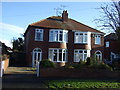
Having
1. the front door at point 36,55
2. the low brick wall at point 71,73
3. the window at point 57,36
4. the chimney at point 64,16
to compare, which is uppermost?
the chimney at point 64,16

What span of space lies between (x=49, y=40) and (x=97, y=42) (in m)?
9.18

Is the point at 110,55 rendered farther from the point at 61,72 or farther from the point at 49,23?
the point at 61,72

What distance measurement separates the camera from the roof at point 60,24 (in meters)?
28.5

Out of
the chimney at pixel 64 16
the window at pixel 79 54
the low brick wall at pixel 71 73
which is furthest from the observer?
the chimney at pixel 64 16

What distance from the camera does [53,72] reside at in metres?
16.3

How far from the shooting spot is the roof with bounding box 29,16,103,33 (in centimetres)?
2845

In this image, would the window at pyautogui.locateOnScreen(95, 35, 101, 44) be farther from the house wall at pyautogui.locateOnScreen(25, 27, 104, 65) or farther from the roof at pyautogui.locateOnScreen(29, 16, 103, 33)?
the house wall at pyautogui.locateOnScreen(25, 27, 104, 65)

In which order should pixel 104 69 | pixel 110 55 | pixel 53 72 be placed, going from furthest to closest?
pixel 110 55
pixel 104 69
pixel 53 72

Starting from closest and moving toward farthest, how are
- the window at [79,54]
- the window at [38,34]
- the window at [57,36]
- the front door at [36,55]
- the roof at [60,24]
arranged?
the front door at [36,55] < the window at [38,34] < the window at [57,36] < the roof at [60,24] < the window at [79,54]

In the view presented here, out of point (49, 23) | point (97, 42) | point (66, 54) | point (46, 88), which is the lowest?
point (46, 88)

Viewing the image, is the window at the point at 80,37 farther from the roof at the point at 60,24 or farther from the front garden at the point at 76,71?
the front garden at the point at 76,71

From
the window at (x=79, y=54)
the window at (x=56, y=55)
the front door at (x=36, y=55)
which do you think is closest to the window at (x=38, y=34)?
the front door at (x=36, y=55)

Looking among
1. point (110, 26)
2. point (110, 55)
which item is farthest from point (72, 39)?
point (110, 55)

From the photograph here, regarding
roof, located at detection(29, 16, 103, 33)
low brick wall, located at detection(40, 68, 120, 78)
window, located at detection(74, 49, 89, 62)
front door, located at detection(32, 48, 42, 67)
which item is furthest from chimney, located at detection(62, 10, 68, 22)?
low brick wall, located at detection(40, 68, 120, 78)
